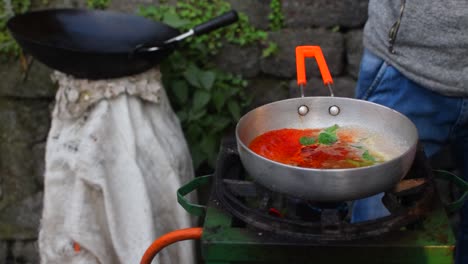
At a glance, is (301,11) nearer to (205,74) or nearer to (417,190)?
(205,74)

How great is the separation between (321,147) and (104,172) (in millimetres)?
1146

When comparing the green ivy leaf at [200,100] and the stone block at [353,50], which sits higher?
the stone block at [353,50]

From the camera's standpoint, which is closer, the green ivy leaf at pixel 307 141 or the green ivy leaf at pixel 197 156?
the green ivy leaf at pixel 307 141

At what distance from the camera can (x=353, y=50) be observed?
300 cm

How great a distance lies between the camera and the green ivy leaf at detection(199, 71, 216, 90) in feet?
9.65

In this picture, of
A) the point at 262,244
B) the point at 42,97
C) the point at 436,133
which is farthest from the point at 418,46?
the point at 42,97

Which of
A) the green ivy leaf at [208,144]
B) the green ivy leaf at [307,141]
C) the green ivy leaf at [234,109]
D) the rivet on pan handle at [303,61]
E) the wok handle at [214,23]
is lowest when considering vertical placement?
the green ivy leaf at [208,144]

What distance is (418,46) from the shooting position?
2105 mm

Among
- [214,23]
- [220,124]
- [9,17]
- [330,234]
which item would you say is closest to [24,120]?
[9,17]

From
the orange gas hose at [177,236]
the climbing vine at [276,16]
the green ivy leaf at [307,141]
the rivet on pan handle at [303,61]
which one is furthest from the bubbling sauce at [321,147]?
the climbing vine at [276,16]

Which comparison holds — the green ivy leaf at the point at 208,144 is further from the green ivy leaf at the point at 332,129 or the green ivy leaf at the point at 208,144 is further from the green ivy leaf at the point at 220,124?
the green ivy leaf at the point at 332,129

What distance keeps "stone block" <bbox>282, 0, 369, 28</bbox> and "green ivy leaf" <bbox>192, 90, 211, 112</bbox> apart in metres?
0.52

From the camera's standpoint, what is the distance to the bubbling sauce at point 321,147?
4.87 ft

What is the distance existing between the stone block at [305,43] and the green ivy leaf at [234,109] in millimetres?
242
